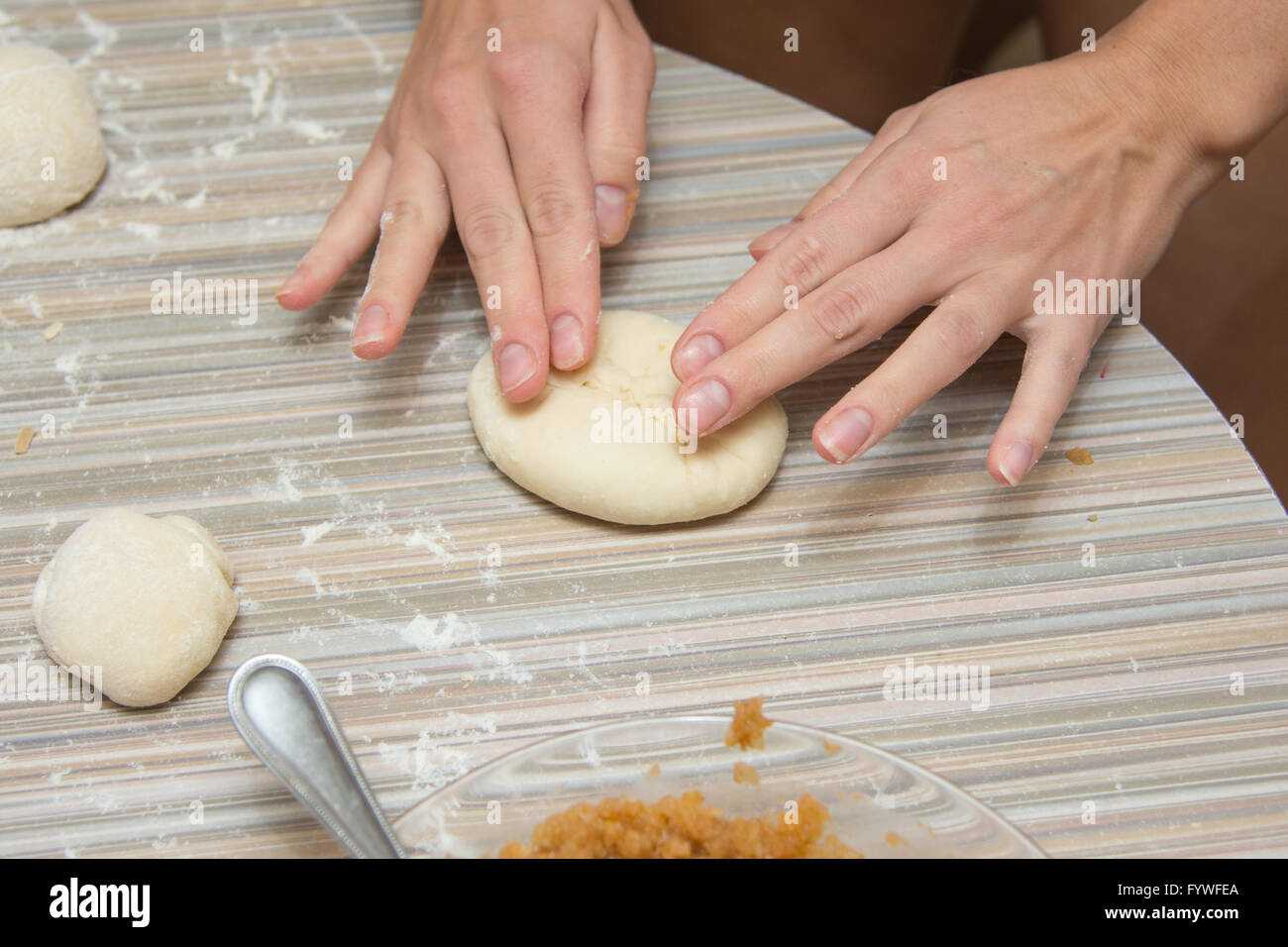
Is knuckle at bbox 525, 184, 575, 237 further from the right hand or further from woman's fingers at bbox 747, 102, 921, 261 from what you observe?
woman's fingers at bbox 747, 102, 921, 261

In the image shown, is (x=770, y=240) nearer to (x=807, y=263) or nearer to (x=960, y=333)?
(x=807, y=263)

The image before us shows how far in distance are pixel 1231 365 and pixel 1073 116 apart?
2.56 ft

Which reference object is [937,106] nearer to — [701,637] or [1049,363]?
[1049,363]

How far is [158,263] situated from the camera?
137 centimetres

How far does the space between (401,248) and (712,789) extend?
716 millimetres

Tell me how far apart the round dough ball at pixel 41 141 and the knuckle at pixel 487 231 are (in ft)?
1.98

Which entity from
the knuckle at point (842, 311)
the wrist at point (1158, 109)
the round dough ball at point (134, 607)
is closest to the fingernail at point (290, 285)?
the round dough ball at point (134, 607)

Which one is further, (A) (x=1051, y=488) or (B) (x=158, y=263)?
(B) (x=158, y=263)

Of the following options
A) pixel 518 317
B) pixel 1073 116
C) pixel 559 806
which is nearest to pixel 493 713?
pixel 559 806

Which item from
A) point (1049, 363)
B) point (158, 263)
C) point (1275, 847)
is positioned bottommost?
point (1275, 847)

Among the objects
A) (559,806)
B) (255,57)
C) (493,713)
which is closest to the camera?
(559,806)

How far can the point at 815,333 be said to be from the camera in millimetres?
1056

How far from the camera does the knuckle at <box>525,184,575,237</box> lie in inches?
45.3

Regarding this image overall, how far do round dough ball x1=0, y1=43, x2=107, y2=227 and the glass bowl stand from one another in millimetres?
1033
